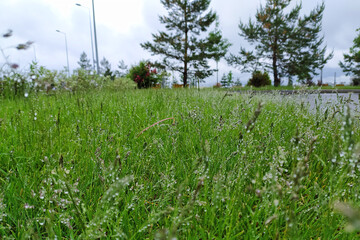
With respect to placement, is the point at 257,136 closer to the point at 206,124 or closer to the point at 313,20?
the point at 206,124

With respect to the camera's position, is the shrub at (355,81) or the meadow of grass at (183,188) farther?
the shrub at (355,81)

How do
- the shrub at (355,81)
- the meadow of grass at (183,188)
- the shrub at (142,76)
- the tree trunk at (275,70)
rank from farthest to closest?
the shrub at (355,81) < the tree trunk at (275,70) < the shrub at (142,76) < the meadow of grass at (183,188)


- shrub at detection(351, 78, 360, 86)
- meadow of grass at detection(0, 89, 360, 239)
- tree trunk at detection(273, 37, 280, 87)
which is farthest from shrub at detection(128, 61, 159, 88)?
shrub at detection(351, 78, 360, 86)

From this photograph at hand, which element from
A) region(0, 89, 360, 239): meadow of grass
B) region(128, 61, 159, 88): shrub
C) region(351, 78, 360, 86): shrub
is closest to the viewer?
region(0, 89, 360, 239): meadow of grass

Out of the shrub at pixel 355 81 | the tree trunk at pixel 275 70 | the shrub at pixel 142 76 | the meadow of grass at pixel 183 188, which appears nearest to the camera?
the meadow of grass at pixel 183 188

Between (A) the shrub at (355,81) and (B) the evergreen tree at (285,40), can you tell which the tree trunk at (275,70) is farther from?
(A) the shrub at (355,81)

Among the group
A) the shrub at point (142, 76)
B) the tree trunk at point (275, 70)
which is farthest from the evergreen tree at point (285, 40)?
the shrub at point (142, 76)

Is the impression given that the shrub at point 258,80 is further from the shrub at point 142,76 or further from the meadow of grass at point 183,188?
the meadow of grass at point 183,188

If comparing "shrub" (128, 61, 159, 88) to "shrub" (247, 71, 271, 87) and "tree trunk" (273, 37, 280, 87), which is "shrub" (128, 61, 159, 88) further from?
"tree trunk" (273, 37, 280, 87)

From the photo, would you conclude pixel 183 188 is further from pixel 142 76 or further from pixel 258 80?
pixel 258 80

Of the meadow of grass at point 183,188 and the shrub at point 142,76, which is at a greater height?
the shrub at point 142,76

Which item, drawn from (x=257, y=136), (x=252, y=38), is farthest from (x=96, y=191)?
(x=252, y=38)

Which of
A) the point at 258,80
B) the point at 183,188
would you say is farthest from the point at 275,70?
the point at 183,188

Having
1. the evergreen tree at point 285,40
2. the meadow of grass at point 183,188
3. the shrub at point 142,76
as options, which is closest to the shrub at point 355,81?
the evergreen tree at point 285,40
